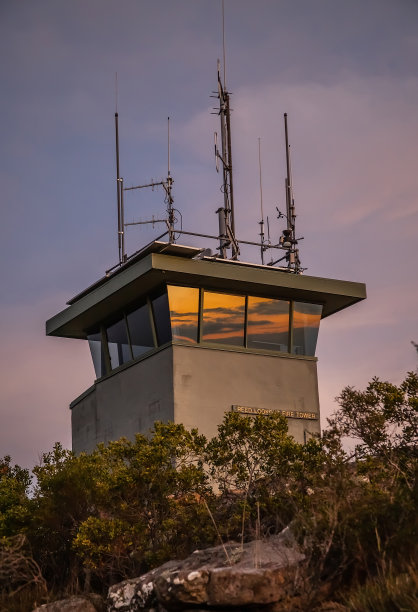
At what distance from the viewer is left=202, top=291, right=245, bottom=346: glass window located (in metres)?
26.3

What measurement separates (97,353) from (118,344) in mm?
1323

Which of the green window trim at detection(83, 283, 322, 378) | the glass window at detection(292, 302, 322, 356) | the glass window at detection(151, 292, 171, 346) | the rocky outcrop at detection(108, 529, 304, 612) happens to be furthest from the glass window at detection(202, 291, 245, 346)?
the rocky outcrop at detection(108, 529, 304, 612)

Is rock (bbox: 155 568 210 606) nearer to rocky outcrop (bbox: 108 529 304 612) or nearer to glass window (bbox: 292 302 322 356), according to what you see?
rocky outcrop (bbox: 108 529 304 612)

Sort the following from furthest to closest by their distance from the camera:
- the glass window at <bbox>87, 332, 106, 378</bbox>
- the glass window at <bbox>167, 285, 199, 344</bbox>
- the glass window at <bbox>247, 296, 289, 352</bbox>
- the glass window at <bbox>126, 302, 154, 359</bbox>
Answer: the glass window at <bbox>87, 332, 106, 378</bbox> → the glass window at <bbox>247, 296, 289, 352</bbox> → the glass window at <bbox>126, 302, 154, 359</bbox> → the glass window at <bbox>167, 285, 199, 344</bbox>

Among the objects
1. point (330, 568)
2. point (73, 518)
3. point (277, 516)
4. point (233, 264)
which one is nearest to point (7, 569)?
point (73, 518)

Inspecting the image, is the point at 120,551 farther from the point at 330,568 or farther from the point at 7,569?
the point at 330,568

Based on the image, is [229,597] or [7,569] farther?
[7,569]

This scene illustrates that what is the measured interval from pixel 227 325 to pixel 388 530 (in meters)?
12.7

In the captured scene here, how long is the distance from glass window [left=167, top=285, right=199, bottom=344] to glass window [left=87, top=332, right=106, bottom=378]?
159 inches

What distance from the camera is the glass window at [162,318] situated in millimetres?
26047

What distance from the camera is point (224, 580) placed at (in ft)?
47.1

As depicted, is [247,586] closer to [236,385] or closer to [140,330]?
[236,385]

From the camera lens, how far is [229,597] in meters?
14.2

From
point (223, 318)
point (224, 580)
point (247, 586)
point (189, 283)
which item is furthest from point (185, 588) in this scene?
point (223, 318)
